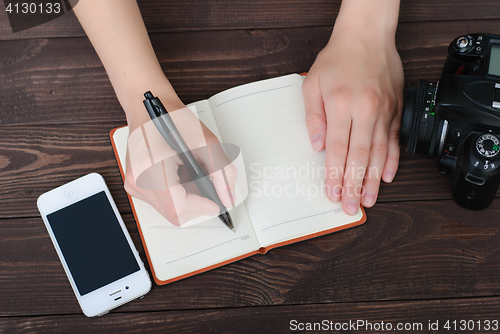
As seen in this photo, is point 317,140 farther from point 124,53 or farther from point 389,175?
point 124,53

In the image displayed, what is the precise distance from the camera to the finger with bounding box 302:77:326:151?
21.1 inches

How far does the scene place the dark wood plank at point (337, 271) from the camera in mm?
507

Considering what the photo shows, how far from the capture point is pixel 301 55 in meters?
0.62

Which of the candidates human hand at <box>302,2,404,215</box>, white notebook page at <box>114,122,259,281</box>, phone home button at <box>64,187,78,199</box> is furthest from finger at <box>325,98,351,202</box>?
phone home button at <box>64,187,78,199</box>

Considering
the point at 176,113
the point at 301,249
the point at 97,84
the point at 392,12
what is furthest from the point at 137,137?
the point at 392,12

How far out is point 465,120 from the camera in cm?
45

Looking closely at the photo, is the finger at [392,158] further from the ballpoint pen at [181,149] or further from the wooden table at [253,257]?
the ballpoint pen at [181,149]

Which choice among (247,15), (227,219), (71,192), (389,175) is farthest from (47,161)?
(389,175)

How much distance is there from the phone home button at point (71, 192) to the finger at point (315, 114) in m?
0.39

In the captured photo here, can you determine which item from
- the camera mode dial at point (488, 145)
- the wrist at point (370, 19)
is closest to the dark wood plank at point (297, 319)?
the camera mode dial at point (488, 145)

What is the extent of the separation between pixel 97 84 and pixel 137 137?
7.5 inches

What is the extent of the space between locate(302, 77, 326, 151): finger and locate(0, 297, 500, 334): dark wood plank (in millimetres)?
252

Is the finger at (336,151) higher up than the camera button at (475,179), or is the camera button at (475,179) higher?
the finger at (336,151)

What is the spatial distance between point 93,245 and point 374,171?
0.45m
